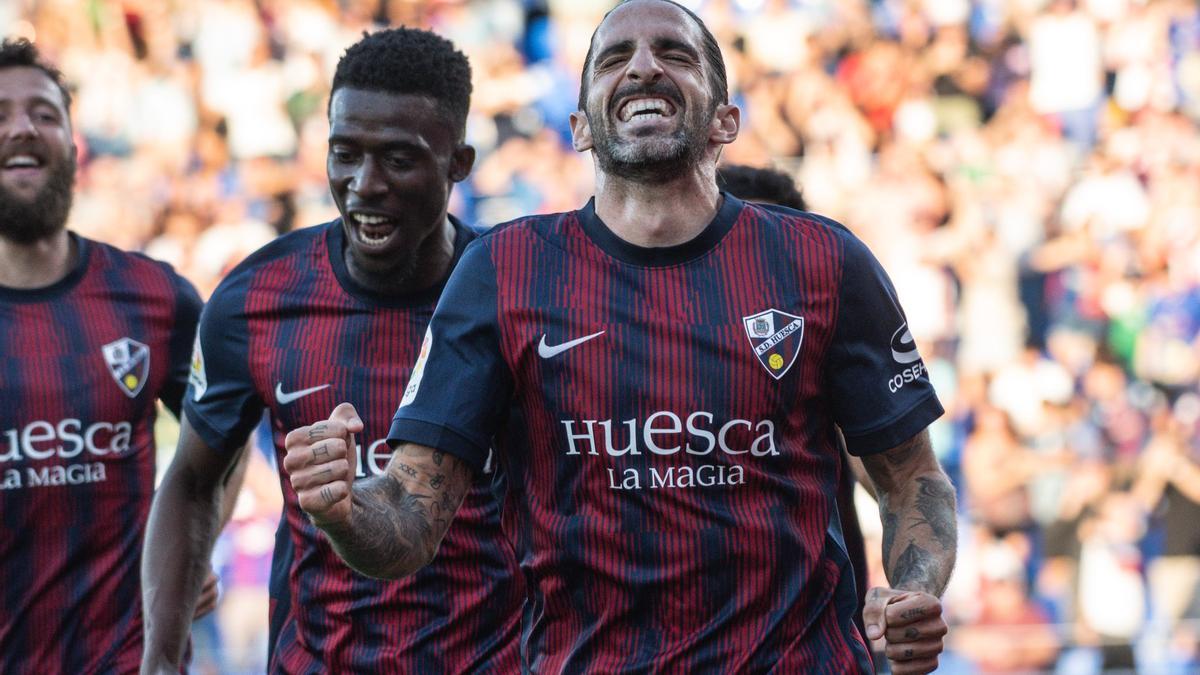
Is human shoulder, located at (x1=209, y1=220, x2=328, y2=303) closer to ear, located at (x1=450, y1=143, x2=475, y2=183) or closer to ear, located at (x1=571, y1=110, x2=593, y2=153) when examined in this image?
ear, located at (x1=450, y1=143, x2=475, y2=183)

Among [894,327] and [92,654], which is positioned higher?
[894,327]

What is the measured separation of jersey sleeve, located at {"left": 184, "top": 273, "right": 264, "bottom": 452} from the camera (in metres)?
3.89

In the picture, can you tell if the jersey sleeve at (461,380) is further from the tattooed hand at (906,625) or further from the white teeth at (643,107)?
the tattooed hand at (906,625)

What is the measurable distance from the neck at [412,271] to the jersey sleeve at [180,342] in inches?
36.5

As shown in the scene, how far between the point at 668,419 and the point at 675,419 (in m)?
0.01

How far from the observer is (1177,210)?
976 centimetres

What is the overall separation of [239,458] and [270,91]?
7293 mm

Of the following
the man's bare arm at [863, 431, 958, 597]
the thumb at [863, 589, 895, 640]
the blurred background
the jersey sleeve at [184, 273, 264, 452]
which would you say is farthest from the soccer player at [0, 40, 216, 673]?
the blurred background

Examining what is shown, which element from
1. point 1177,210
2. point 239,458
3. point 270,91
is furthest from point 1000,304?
point 239,458

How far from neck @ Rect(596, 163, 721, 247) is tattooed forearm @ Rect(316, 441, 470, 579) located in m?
0.55

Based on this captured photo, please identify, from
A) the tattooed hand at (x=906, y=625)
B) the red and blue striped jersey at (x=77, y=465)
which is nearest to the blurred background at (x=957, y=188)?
the red and blue striped jersey at (x=77, y=465)

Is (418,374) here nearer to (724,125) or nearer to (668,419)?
(668,419)

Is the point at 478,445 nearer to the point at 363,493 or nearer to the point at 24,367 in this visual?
the point at 363,493

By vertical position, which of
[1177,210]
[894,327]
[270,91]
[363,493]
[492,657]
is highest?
[270,91]
